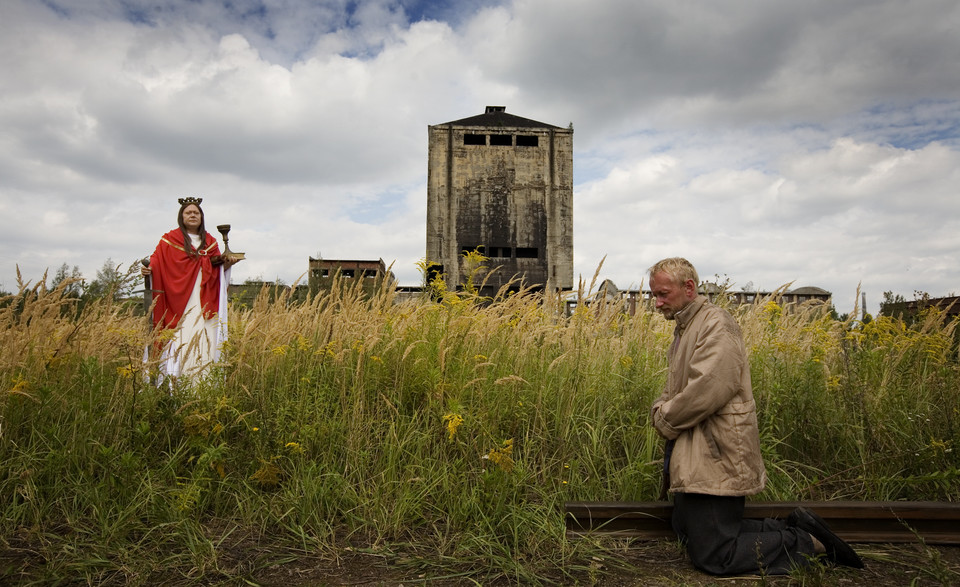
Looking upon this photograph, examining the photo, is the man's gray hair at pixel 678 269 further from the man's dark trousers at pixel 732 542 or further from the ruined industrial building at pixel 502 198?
the ruined industrial building at pixel 502 198

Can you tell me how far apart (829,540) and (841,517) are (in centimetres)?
48

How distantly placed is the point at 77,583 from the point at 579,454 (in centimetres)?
267

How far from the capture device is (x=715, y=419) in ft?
9.69

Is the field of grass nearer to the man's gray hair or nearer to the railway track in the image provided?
the railway track

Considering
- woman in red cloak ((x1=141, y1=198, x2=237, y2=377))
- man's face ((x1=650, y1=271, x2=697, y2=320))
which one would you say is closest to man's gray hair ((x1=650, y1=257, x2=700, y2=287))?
man's face ((x1=650, y1=271, x2=697, y2=320))

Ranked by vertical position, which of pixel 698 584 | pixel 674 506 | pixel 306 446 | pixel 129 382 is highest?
pixel 129 382

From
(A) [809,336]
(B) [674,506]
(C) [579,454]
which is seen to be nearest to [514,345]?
(C) [579,454]

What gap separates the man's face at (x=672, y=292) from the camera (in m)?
3.15

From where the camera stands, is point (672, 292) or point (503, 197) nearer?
point (672, 292)

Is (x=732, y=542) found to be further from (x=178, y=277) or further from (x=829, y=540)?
(x=178, y=277)

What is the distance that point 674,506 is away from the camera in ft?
10.9

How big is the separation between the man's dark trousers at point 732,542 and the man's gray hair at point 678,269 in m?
1.10

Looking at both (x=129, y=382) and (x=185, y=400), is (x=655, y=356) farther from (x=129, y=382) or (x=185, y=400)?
(x=129, y=382)

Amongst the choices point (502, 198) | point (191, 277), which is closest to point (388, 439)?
point (191, 277)
